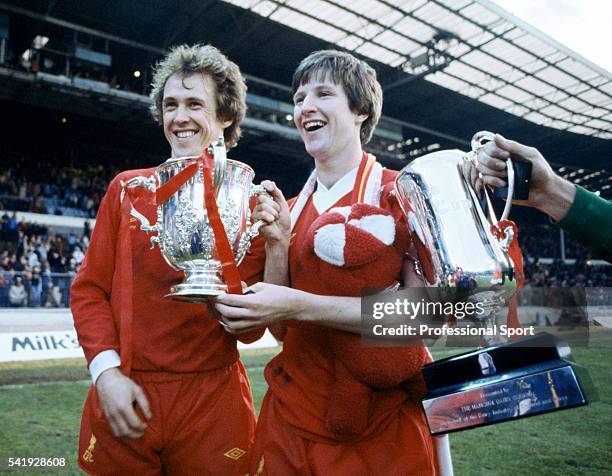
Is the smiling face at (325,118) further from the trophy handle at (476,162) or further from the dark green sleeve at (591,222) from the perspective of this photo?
the dark green sleeve at (591,222)

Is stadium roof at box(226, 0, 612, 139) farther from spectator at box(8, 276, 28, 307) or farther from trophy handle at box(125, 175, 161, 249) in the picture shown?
trophy handle at box(125, 175, 161, 249)

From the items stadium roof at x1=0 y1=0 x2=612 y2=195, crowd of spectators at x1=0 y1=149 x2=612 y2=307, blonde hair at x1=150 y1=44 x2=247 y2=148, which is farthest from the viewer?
stadium roof at x1=0 y1=0 x2=612 y2=195

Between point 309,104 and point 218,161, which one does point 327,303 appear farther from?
point 309,104

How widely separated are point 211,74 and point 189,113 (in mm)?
208

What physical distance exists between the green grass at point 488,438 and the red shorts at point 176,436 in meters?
2.08

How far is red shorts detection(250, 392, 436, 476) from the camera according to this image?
4.46 feet

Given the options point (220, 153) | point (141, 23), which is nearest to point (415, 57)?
point (141, 23)

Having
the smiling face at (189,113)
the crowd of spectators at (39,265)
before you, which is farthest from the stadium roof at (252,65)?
the smiling face at (189,113)

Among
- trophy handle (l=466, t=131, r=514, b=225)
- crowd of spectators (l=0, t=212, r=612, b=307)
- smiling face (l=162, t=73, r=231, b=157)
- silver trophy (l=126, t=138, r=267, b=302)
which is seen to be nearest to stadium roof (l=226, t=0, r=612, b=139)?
crowd of spectators (l=0, t=212, r=612, b=307)

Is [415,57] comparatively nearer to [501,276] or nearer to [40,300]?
[40,300]

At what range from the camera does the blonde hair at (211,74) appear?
184 centimetres

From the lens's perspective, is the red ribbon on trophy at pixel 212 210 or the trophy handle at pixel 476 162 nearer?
the trophy handle at pixel 476 162

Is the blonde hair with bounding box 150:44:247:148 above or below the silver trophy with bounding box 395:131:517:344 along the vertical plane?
above

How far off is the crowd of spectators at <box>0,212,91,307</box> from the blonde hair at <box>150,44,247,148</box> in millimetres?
8277
